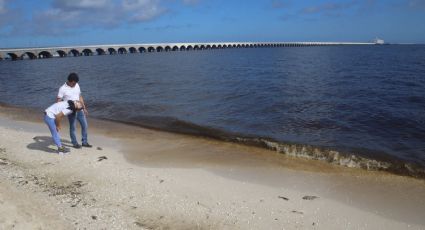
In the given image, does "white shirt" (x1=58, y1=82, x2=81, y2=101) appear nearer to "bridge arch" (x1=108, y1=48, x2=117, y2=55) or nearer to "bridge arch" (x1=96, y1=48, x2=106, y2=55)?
"bridge arch" (x1=96, y1=48, x2=106, y2=55)

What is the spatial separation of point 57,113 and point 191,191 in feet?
14.7

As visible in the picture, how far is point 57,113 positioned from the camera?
9.71m

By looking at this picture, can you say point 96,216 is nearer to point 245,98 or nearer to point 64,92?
point 64,92

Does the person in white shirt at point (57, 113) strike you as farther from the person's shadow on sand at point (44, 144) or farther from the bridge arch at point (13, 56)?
the bridge arch at point (13, 56)

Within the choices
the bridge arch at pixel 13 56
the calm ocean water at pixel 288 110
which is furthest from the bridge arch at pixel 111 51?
the calm ocean water at pixel 288 110

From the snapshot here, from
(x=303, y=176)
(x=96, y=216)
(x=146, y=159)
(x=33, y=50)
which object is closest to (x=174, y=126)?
(x=146, y=159)

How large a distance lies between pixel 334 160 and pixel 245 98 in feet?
37.1

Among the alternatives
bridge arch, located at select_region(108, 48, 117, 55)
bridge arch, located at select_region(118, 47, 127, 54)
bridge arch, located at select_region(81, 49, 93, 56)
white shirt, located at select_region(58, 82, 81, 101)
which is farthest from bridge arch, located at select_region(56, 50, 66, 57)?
white shirt, located at select_region(58, 82, 81, 101)

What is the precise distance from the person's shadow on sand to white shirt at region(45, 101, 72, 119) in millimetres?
1238

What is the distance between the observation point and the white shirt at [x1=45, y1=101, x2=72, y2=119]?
962 cm

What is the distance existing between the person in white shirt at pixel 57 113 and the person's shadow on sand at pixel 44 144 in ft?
2.39

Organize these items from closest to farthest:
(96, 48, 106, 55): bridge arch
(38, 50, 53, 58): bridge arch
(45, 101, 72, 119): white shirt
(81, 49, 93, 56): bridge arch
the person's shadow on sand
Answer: (45, 101, 72, 119): white shirt → the person's shadow on sand → (38, 50, 53, 58): bridge arch → (81, 49, 93, 56): bridge arch → (96, 48, 106, 55): bridge arch

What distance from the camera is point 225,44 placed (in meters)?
181

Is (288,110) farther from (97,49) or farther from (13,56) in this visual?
(97,49)
